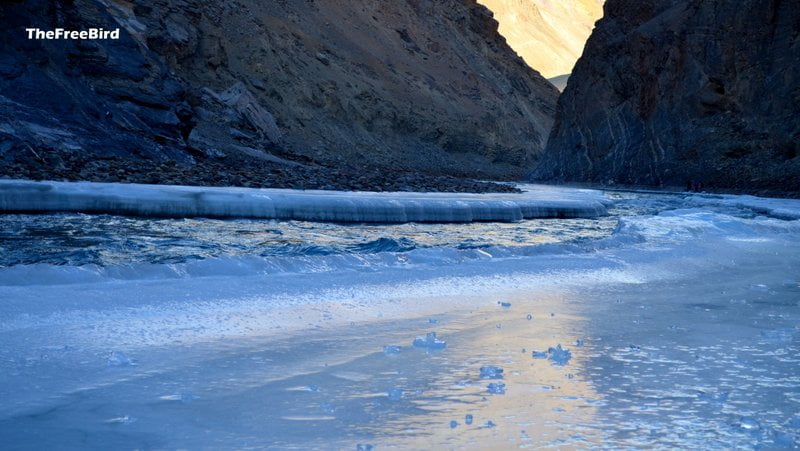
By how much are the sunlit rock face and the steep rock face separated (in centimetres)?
7986

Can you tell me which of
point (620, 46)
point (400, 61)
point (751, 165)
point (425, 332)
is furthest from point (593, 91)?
point (425, 332)

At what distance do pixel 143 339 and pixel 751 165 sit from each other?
1076 inches

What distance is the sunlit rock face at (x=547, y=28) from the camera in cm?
12112

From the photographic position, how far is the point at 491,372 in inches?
122

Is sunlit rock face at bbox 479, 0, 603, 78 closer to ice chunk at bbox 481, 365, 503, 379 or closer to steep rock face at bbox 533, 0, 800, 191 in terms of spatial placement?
steep rock face at bbox 533, 0, 800, 191

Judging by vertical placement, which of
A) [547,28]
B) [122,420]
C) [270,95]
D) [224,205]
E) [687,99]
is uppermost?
[547,28]

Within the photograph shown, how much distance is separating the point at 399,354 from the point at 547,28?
5173 inches

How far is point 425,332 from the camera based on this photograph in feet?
12.8

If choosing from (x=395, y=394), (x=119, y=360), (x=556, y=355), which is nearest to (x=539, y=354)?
(x=556, y=355)

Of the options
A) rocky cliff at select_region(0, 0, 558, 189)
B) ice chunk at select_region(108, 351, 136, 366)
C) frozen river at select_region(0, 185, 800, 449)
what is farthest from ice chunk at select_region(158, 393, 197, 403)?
rocky cliff at select_region(0, 0, 558, 189)

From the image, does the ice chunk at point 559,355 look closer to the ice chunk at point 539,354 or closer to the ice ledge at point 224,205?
the ice chunk at point 539,354

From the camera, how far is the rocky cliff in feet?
61.9

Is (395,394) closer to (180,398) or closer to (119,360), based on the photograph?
(180,398)

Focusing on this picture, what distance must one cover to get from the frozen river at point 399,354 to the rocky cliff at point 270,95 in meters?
11.4
